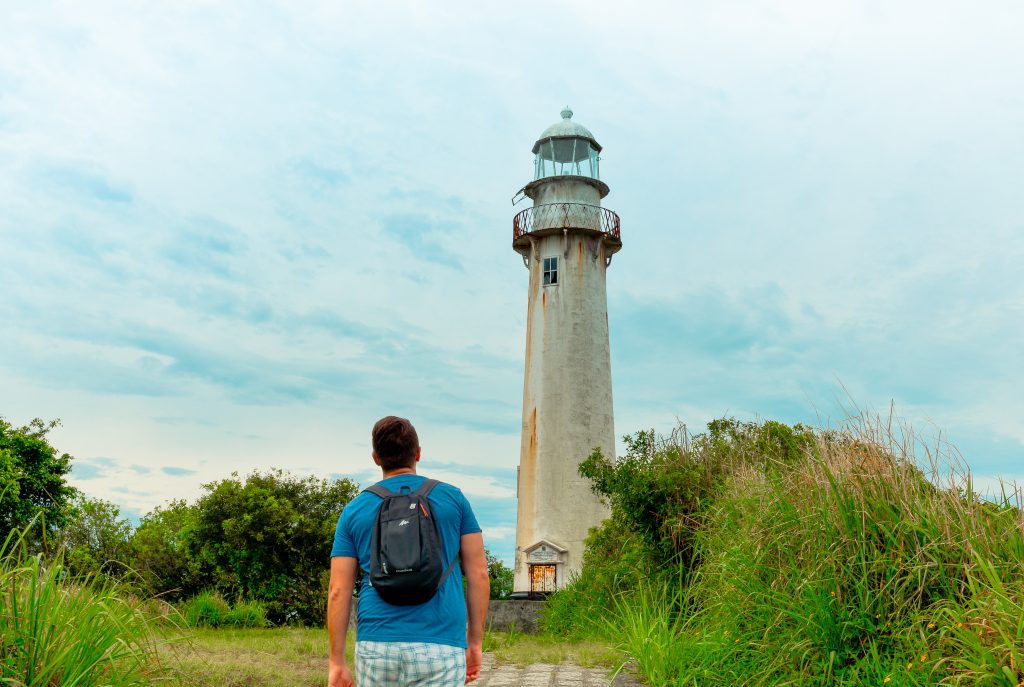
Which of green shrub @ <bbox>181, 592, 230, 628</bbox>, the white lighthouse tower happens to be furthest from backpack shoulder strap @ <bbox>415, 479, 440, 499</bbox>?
the white lighthouse tower

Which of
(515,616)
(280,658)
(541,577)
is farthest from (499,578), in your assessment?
(280,658)

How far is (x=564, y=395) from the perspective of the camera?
27.6m

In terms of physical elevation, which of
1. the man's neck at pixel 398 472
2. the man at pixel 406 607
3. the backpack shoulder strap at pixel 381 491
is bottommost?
the man at pixel 406 607

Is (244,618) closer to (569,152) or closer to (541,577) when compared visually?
(541,577)

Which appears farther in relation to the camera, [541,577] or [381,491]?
[541,577]

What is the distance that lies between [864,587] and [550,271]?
23124mm

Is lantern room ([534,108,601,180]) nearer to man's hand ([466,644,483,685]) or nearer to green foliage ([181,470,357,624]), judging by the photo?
green foliage ([181,470,357,624])

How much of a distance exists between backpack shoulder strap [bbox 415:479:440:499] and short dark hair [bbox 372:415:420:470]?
0.14 meters

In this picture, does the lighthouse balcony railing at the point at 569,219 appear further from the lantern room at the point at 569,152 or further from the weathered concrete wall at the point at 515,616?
the weathered concrete wall at the point at 515,616

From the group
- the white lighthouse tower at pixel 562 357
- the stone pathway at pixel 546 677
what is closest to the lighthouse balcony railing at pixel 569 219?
the white lighthouse tower at pixel 562 357

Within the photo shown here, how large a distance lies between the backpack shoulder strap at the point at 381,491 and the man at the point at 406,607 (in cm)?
2

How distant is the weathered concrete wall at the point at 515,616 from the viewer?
18.6 metres

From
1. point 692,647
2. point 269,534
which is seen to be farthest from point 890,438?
point 269,534

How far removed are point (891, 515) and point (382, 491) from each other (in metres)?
4.55
